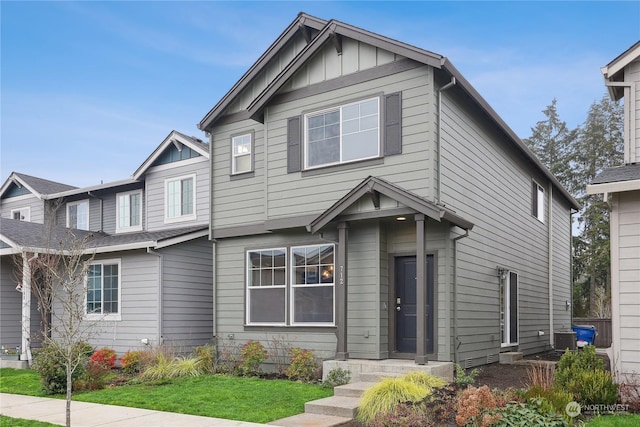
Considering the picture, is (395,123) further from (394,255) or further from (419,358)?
(419,358)

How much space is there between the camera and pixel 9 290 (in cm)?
1812

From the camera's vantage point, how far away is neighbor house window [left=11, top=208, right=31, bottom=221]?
21.9m

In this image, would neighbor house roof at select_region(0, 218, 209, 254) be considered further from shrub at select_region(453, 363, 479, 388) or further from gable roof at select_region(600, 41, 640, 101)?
gable roof at select_region(600, 41, 640, 101)

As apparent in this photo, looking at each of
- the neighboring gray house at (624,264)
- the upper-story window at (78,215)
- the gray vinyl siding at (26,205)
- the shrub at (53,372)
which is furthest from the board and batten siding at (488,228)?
the gray vinyl siding at (26,205)

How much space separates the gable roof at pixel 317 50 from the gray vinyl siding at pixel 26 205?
10257mm

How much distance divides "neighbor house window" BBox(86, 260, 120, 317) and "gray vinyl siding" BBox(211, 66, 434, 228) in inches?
155

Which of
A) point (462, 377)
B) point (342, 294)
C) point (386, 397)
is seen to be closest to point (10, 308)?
point (342, 294)

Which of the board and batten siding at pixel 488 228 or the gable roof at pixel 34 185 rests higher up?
the gable roof at pixel 34 185

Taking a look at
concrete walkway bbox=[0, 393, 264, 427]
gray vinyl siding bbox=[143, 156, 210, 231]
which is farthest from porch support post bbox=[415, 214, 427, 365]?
gray vinyl siding bbox=[143, 156, 210, 231]

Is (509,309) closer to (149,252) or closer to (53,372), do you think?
(149,252)

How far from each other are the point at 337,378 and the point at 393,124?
16.1ft

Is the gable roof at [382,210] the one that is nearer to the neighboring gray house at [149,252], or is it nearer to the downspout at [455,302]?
A: the downspout at [455,302]

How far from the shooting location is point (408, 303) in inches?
450

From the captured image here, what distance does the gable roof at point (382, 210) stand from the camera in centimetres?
1011
